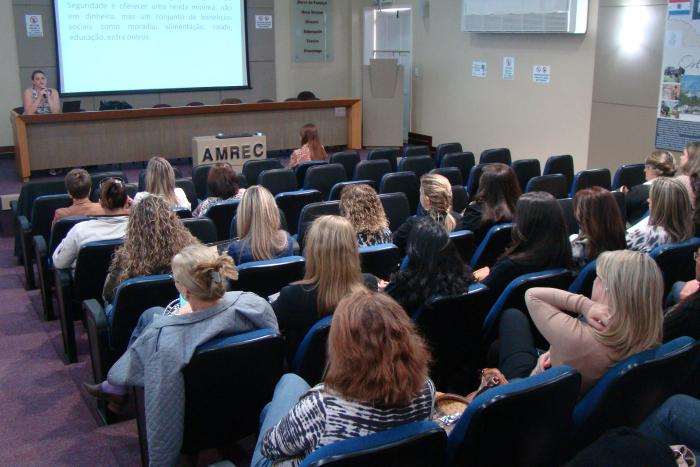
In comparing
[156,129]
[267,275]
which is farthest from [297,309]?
[156,129]

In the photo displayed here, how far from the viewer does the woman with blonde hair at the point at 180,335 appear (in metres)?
2.49

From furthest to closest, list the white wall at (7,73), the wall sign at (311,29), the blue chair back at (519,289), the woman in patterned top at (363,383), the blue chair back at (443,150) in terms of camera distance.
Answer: the wall sign at (311,29), the white wall at (7,73), the blue chair back at (443,150), the blue chair back at (519,289), the woman in patterned top at (363,383)

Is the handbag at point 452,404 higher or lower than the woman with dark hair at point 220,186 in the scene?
lower

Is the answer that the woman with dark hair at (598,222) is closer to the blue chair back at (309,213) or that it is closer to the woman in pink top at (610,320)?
the woman in pink top at (610,320)

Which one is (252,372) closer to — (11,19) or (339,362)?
(339,362)

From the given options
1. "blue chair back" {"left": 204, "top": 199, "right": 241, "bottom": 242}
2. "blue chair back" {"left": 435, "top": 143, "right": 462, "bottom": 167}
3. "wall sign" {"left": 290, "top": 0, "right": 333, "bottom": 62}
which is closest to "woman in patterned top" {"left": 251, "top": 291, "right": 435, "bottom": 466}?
"blue chair back" {"left": 204, "top": 199, "right": 241, "bottom": 242}

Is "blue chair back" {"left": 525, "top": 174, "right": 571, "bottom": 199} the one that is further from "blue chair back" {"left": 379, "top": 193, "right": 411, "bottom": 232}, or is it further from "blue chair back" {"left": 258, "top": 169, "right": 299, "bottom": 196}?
"blue chair back" {"left": 258, "top": 169, "right": 299, "bottom": 196}

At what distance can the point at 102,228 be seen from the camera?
4109mm

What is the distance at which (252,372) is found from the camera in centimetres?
264

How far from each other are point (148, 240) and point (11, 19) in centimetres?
839

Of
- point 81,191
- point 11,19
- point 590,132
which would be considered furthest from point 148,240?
point 11,19

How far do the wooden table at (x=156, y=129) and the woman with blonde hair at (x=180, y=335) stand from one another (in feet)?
23.7

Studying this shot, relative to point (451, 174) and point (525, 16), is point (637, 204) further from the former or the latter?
point (525, 16)

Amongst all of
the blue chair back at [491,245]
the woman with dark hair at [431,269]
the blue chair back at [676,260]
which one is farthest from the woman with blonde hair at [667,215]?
the woman with dark hair at [431,269]
